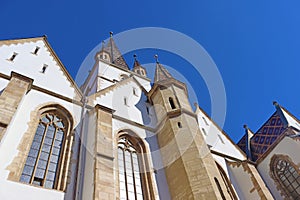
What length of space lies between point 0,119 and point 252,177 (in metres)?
12.3

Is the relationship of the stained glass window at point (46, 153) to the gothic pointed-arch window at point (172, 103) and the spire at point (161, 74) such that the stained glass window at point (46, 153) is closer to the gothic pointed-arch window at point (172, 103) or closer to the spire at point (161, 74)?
the gothic pointed-arch window at point (172, 103)

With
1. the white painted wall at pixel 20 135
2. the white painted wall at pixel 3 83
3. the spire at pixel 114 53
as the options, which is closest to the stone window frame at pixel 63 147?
the white painted wall at pixel 20 135

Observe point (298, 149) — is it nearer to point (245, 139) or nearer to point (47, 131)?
point (245, 139)

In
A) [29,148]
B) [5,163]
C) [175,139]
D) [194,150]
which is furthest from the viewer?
[175,139]

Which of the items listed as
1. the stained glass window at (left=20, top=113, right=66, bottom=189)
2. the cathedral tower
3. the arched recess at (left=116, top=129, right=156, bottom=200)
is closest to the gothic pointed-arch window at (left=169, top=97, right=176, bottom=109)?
the cathedral tower

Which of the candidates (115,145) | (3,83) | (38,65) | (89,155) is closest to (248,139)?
(115,145)

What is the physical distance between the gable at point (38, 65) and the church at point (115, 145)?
1.9 inches

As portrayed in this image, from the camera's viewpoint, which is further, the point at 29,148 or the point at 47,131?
the point at 47,131

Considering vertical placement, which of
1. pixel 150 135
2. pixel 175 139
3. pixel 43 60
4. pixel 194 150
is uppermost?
pixel 43 60

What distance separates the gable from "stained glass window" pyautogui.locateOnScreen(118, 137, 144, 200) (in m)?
3.55

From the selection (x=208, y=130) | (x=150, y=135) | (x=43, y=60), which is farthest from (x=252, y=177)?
(x=43, y=60)

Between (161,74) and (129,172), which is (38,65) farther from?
(161,74)

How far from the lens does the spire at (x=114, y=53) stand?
31.0 meters

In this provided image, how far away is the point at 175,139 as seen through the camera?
39.5 feet
